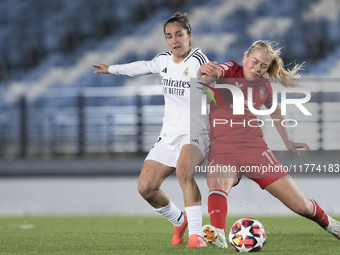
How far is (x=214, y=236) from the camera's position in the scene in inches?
139

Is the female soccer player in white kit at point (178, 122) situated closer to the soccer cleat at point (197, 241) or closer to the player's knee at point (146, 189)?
the player's knee at point (146, 189)

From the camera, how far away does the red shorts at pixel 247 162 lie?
3688mm

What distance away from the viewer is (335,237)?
4.10 meters

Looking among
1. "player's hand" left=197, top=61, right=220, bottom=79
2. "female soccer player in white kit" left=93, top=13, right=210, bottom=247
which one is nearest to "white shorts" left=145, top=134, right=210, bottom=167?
"female soccer player in white kit" left=93, top=13, right=210, bottom=247

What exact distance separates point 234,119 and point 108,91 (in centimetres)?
911

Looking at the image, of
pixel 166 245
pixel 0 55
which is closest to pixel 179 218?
pixel 166 245

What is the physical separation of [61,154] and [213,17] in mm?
6729

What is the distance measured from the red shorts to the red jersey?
2.2 inches

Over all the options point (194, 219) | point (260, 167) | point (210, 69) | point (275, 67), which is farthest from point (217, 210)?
point (275, 67)

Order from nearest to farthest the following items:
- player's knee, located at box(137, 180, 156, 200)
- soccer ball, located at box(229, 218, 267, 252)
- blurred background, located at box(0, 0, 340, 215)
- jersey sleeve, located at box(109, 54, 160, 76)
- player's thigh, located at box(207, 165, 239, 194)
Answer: soccer ball, located at box(229, 218, 267, 252) < player's thigh, located at box(207, 165, 239, 194) < player's knee, located at box(137, 180, 156, 200) < jersey sleeve, located at box(109, 54, 160, 76) < blurred background, located at box(0, 0, 340, 215)

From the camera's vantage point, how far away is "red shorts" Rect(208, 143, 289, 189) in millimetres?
3688

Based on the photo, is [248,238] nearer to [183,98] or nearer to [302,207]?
[302,207]

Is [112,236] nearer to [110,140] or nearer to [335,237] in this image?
[335,237]

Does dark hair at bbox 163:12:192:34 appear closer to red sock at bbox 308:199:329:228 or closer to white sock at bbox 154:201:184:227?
white sock at bbox 154:201:184:227
